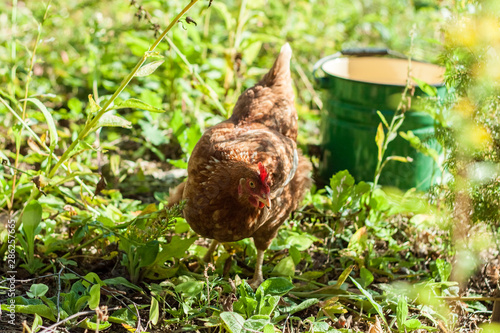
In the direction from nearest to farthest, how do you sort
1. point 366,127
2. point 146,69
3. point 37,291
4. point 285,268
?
point 146,69 → point 37,291 → point 285,268 → point 366,127

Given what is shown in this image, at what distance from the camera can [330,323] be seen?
227 cm

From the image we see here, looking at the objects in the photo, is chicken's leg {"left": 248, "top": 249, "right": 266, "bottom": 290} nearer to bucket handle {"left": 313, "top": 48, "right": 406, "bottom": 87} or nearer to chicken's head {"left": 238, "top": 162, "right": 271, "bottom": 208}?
chicken's head {"left": 238, "top": 162, "right": 271, "bottom": 208}

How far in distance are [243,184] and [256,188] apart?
83mm

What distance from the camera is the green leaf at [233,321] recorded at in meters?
1.90

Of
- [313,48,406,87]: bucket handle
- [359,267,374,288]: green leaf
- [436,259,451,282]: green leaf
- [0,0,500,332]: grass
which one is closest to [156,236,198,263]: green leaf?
[0,0,500,332]: grass

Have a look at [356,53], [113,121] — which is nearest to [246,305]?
[113,121]

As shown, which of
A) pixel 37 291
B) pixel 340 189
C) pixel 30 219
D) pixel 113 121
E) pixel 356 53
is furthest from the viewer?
pixel 356 53

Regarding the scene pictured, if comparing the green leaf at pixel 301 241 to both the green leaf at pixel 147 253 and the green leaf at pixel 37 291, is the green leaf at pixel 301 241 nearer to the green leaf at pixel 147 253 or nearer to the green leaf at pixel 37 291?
the green leaf at pixel 147 253

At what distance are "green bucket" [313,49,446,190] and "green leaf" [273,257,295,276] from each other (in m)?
1.10

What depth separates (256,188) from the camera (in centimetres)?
222

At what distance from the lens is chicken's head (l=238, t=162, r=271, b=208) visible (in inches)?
86.8

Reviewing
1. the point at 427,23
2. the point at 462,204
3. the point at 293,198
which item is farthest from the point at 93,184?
the point at 427,23

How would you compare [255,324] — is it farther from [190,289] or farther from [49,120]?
[49,120]

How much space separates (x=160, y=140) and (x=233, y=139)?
3.87 feet
